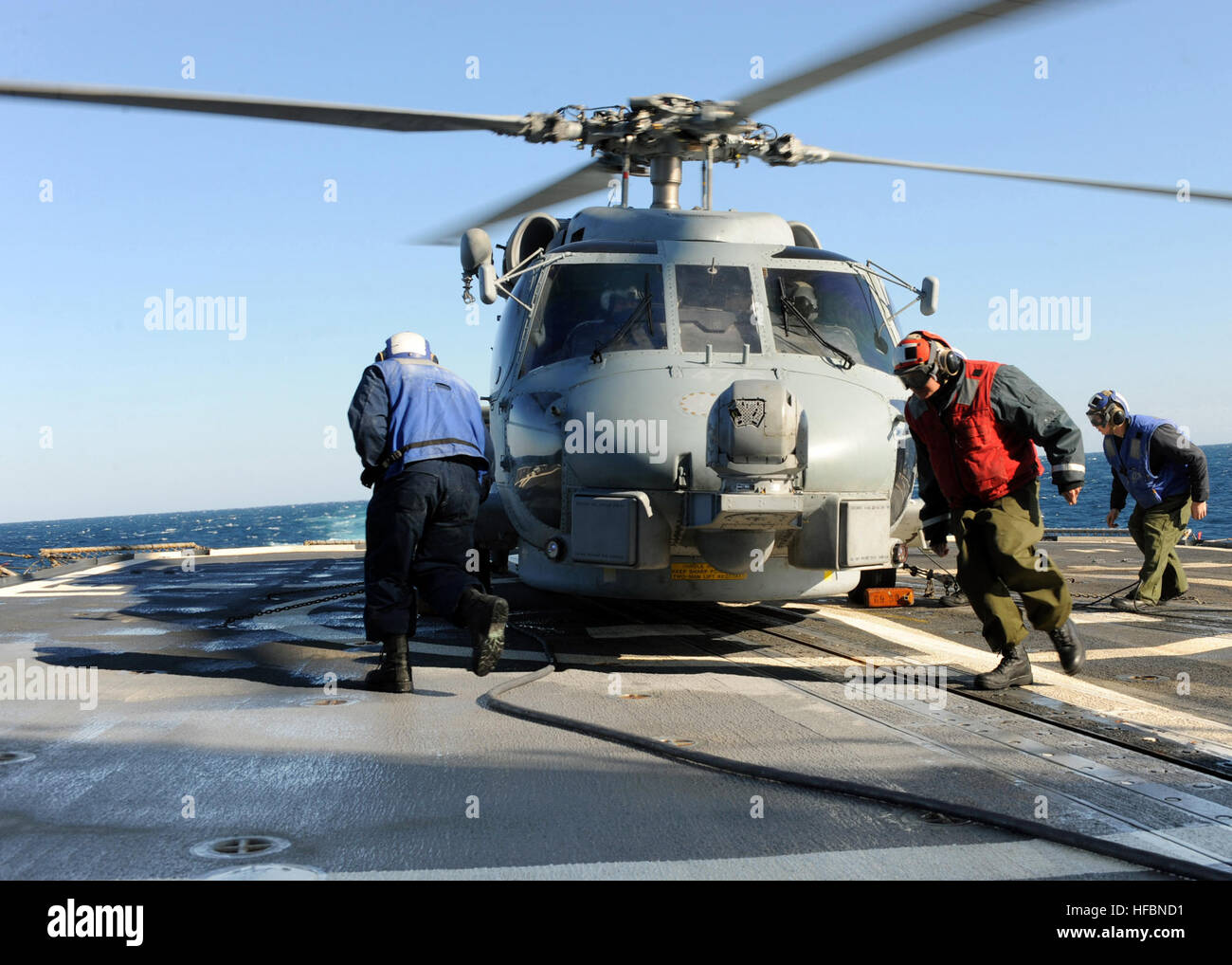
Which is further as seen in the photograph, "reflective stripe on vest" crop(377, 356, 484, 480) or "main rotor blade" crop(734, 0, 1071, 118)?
"reflective stripe on vest" crop(377, 356, 484, 480)

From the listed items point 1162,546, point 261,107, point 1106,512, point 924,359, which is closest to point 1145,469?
point 1162,546

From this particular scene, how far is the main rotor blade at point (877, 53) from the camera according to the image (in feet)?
12.7

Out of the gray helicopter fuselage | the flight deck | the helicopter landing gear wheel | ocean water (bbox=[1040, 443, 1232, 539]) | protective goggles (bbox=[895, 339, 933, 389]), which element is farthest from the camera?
ocean water (bbox=[1040, 443, 1232, 539])

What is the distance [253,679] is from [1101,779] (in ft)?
13.9

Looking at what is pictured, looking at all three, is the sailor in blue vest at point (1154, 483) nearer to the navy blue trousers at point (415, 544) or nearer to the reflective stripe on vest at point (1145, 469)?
the reflective stripe on vest at point (1145, 469)

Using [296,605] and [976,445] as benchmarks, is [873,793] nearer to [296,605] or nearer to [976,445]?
[976,445]

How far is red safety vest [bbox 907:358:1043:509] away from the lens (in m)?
5.32

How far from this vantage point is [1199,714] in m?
4.61

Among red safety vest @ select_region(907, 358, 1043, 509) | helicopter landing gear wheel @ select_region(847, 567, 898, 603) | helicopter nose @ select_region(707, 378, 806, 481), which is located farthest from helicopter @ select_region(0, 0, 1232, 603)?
helicopter landing gear wheel @ select_region(847, 567, 898, 603)

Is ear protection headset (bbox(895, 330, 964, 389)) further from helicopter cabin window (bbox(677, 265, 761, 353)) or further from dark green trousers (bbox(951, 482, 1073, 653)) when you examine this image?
helicopter cabin window (bbox(677, 265, 761, 353))

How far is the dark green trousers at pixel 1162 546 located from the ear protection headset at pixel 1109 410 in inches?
31.6

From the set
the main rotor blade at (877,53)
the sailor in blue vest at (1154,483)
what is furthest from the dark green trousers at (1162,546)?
the main rotor blade at (877,53)

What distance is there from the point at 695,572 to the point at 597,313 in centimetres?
198

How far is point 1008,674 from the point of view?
5.23 meters
